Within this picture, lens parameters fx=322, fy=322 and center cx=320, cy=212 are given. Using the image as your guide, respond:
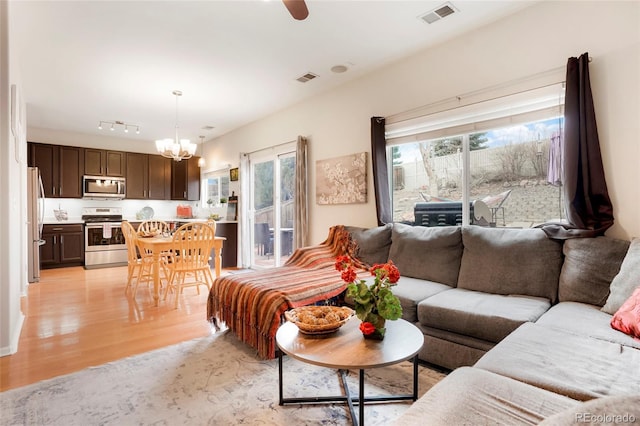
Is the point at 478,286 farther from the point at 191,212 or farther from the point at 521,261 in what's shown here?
the point at 191,212

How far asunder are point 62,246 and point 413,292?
6636 mm

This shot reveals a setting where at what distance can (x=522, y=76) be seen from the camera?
8.72 ft

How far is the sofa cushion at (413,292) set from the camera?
233 cm

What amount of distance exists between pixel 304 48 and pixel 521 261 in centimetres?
276

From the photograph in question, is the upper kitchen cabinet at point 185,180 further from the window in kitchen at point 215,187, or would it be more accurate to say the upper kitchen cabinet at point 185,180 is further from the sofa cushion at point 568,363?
the sofa cushion at point 568,363

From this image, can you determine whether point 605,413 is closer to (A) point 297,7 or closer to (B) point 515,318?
(B) point 515,318

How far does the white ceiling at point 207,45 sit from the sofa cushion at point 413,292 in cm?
228

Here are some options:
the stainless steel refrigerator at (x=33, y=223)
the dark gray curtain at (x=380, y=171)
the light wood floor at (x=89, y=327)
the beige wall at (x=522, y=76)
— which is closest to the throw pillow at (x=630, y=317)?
the beige wall at (x=522, y=76)

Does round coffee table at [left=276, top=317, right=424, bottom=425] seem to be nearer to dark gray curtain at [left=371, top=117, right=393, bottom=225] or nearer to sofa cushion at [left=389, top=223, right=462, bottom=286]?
sofa cushion at [left=389, top=223, right=462, bottom=286]

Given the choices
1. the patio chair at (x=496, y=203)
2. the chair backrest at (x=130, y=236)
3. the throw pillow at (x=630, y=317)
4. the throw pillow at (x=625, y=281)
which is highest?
the patio chair at (x=496, y=203)

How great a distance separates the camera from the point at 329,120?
4.35 m

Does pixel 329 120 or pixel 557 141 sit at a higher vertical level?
pixel 329 120

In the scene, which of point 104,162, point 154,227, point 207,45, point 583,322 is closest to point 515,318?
point 583,322

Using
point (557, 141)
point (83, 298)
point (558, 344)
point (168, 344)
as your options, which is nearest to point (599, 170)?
point (557, 141)
